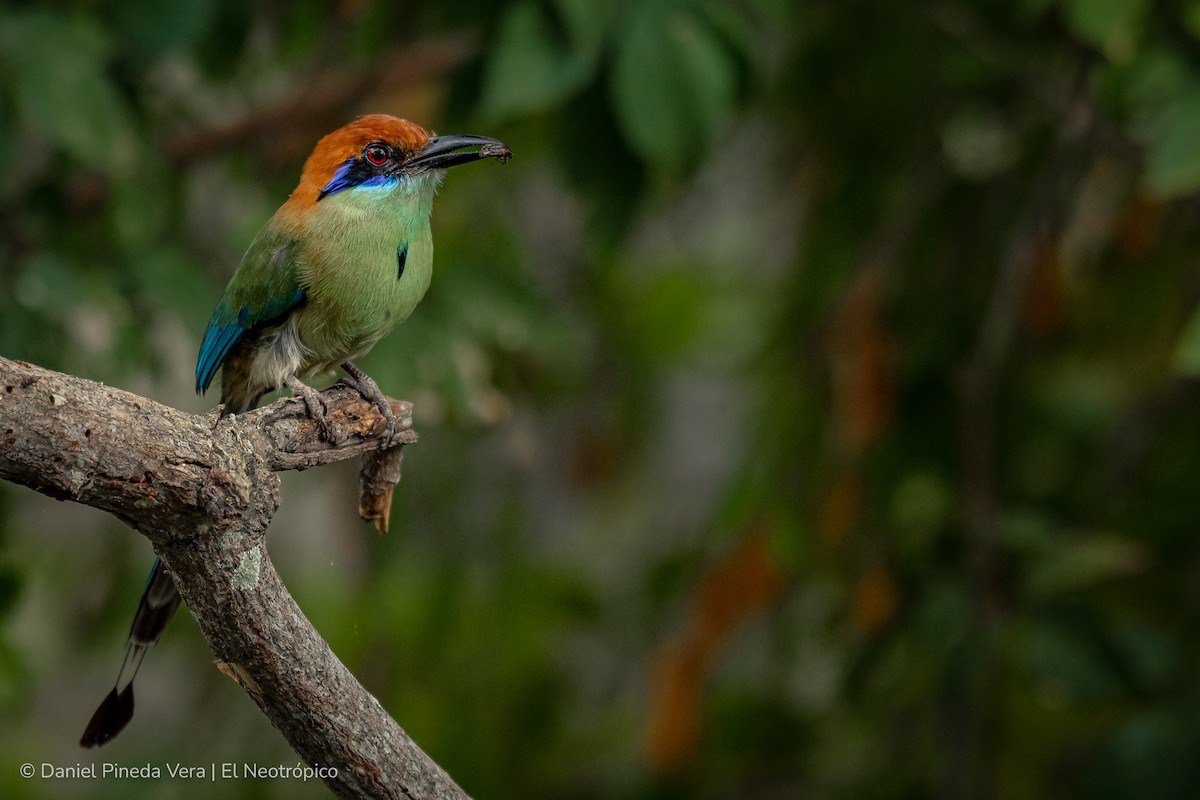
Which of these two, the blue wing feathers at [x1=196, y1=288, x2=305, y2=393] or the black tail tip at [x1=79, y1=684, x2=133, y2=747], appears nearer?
the black tail tip at [x1=79, y1=684, x2=133, y2=747]

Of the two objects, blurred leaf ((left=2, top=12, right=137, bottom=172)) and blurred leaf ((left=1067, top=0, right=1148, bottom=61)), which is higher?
blurred leaf ((left=2, top=12, right=137, bottom=172))

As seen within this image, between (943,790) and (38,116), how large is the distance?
276 cm

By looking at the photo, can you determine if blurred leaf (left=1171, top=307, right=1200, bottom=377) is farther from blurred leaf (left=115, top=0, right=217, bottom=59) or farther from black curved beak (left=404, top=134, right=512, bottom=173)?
blurred leaf (left=115, top=0, right=217, bottom=59)

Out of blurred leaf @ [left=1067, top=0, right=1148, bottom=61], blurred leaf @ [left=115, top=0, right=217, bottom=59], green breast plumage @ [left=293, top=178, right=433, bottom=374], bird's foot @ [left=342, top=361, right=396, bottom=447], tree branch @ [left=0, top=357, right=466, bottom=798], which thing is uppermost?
blurred leaf @ [left=115, top=0, right=217, bottom=59]

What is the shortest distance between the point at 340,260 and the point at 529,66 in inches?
29.4

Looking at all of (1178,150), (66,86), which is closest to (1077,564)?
(1178,150)

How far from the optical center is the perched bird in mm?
2568

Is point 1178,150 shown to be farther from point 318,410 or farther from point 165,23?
point 165,23

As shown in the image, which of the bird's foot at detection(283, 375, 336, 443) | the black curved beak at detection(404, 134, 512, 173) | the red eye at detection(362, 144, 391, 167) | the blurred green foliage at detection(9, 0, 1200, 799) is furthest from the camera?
the blurred green foliage at detection(9, 0, 1200, 799)

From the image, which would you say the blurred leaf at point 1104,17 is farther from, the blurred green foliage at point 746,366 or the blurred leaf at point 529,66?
the blurred leaf at point 529,66

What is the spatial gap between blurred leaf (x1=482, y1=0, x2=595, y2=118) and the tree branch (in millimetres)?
1197

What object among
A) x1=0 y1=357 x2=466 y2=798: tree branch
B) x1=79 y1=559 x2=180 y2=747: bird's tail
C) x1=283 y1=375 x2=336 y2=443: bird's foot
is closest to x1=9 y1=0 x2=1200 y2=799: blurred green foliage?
x1=79 y1=559 x2=180 y2=747: bird's tail

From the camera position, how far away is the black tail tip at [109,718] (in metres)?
2.30

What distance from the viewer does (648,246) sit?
7.25 m
